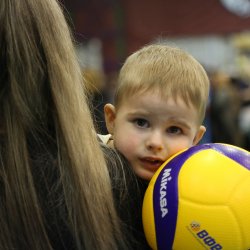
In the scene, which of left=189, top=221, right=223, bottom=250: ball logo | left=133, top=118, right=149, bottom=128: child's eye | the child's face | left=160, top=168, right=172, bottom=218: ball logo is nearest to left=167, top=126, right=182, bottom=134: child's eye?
the child's face

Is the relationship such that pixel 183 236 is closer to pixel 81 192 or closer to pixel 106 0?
pixel 81 192

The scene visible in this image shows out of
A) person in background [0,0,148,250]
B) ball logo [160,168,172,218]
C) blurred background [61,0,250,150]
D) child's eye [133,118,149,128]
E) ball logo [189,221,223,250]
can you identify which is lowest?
blurred background [61,0,250,150]

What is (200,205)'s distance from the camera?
1917 mm

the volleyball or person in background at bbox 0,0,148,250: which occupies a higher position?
person in background at bbox 0,0,148,250

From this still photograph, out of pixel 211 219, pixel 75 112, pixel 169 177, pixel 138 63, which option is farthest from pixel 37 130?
pixel 138 63

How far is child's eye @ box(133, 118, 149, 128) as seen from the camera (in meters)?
2.36

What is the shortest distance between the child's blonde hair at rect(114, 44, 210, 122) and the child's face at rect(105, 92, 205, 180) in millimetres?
32

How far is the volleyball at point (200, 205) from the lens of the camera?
6.30 feet

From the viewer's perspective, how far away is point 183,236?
195 centimetres

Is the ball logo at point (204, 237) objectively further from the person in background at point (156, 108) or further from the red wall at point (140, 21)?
the red wall at point (140, 21)

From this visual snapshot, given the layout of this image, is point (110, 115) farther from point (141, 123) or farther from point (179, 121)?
point (179, 121)

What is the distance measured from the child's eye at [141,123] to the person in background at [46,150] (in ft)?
1.71

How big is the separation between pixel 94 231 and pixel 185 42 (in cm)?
786

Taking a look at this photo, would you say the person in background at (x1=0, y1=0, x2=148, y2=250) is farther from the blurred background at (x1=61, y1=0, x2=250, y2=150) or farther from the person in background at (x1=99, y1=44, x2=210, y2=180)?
the blurred background at (x1=61, y1=0, x2=250, y2=150)
